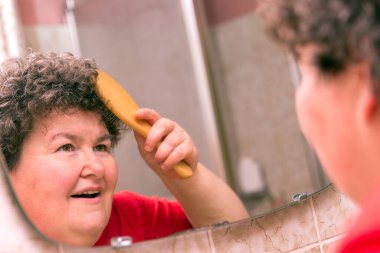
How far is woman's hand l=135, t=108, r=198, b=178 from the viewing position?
0.76 metres

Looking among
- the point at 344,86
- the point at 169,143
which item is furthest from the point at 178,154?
the point at 344,86

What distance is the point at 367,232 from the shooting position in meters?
0.46

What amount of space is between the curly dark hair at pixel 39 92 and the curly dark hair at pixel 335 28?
0.29 m

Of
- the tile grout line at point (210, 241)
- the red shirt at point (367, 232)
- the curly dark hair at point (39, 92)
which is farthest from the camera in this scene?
A: the tile grout line at point (210, 241)

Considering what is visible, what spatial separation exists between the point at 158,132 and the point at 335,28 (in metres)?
0.33

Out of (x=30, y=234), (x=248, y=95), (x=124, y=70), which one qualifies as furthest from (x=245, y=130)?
(x=30, y=234)

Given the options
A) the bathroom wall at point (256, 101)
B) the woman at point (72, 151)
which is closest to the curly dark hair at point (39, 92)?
the woman at point (72, 151)

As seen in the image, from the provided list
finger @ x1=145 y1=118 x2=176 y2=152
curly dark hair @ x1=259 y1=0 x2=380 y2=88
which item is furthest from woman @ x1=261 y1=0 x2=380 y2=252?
finger @ x1=145 y1=118 x2=176 y2=152

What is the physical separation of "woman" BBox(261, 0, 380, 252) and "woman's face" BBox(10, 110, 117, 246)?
27 cm

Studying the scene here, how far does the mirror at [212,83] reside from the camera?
0.76 m

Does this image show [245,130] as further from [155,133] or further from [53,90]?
[53,90]

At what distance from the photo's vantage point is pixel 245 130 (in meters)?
0.84

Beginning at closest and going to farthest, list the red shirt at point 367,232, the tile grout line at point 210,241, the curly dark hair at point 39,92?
the red shirt at point 367,232 < the curly dark hair at point 39,92 < the tile grout line at point 210,241

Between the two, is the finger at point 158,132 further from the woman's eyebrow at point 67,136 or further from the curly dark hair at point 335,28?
the curly dark hair at point 335,28
